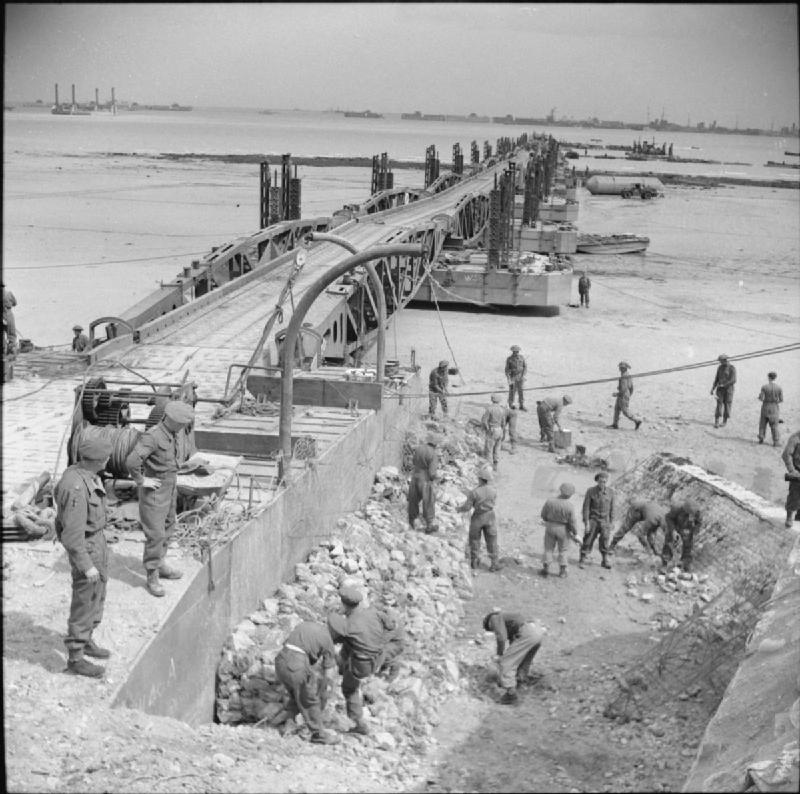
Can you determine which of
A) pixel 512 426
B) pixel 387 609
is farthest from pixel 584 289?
pixel 387 609

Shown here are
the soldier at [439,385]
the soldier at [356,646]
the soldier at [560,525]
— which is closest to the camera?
the soldier at [356,646]

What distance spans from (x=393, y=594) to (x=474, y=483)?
5.14m

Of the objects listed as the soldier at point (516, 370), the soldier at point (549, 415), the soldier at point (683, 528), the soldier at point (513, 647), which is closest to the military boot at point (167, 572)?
the soldier at point (513, 647)

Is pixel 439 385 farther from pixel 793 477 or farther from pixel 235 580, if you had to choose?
pixel 235 580

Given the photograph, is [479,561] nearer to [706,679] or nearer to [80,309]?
[706,679]

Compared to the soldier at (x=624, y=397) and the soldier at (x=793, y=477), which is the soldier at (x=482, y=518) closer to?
the soldier at (x=793, y=477)

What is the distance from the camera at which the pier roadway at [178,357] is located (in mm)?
10898

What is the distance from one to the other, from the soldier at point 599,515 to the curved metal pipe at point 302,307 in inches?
160

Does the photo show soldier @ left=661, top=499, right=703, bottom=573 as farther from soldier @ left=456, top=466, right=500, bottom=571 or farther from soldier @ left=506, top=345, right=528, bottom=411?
soldier @ left=506, top=345, right=528, bottom=411

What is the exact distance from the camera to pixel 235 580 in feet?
30.8

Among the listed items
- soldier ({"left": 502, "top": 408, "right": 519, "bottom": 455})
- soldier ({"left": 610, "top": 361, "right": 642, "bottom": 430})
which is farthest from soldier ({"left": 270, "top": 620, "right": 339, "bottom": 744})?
soldier ({"left": 610, "top": 361, "right": 642, "bottom": 430})

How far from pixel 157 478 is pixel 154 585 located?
82 cm

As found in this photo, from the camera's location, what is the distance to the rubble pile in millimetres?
8859

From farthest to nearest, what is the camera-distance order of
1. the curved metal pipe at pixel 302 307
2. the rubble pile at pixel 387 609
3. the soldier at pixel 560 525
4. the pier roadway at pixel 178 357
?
the soldier at pixel 560 525, the pier roadway at pixel 178 357, the curved metal pipe at pixel 302 307, the rubble pile at pixel 387 609
